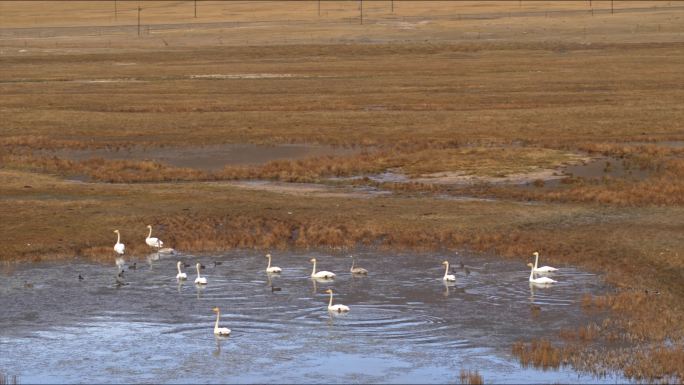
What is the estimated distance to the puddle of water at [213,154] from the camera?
47.2 metres

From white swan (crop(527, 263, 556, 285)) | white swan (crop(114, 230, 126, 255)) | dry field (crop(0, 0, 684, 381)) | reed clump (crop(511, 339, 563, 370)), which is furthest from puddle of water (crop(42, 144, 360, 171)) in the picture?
reed clump (crop(511, 339, 563, 370))

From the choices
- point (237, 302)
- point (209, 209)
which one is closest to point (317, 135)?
point (209, 209)

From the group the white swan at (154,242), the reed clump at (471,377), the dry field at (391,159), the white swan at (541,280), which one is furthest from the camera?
the white swan at (154,242)

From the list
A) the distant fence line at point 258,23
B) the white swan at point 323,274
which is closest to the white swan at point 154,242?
the white swan at point 323,274

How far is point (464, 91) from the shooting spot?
242 feet

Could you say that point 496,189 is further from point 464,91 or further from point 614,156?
point 464,91

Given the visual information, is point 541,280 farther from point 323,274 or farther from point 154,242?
point 154,242

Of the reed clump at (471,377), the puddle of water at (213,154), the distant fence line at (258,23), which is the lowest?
the reed clump at (471,377)

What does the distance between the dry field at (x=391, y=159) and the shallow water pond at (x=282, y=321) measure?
1.20m

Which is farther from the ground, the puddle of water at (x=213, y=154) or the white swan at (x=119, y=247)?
the puddle of water at (x=213, y=154)

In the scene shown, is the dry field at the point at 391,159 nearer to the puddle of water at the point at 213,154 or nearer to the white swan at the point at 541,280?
the puddle of water at the point at 213,154

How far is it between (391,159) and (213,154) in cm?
778

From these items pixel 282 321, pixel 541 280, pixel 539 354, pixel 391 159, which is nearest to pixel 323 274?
pixel 282 321

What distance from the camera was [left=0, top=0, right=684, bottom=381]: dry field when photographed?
30234mm
